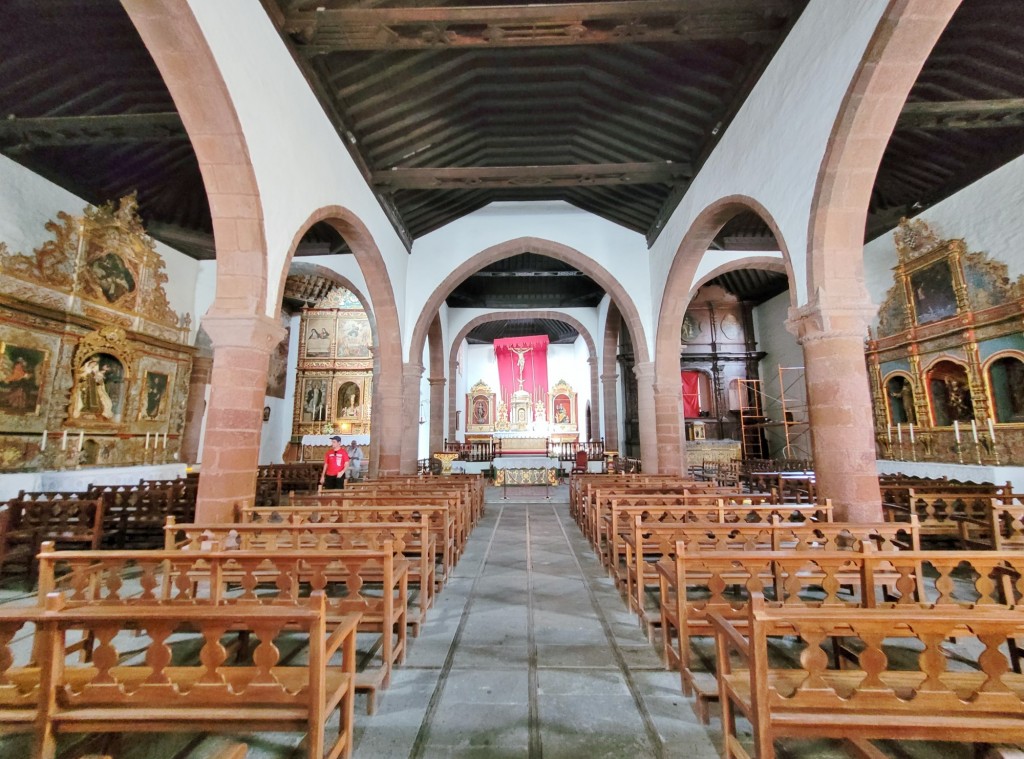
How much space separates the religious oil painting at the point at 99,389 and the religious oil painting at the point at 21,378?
0.54 metres

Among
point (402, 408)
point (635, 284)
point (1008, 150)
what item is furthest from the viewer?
point (635, 284)

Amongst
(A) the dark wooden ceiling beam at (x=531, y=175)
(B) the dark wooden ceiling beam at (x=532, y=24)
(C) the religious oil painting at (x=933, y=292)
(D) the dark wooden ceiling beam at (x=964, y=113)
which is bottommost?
(C) the religious oil painting at (x=933, y=292)

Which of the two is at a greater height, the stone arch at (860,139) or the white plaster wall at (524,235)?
the white plaster wall at (524,235)

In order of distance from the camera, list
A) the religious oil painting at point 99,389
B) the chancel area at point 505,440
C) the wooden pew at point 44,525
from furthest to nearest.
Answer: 1. the religious oil painting at point 99,389
2. the wooden pew at point 44,525
3. the chancel area at point 505,440

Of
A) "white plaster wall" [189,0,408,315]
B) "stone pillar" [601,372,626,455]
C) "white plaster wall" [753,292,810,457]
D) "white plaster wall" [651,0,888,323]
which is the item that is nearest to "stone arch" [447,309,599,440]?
"stone pillar" [601,372,626,455]

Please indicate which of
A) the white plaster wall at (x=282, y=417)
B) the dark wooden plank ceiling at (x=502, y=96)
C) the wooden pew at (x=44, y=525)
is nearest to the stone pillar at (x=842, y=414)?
the dark wooden plank ceiling at (x=502, y=96)

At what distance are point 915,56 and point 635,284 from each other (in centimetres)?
581

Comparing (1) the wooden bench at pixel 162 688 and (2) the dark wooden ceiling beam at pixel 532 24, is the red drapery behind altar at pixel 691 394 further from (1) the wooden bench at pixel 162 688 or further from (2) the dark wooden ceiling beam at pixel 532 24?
(1) the wooden bench at pixel 162 688

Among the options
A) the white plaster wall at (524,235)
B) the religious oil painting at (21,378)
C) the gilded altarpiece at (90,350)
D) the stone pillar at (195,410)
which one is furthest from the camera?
the stone pillar at (195,410)

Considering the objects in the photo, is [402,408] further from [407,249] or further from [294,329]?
[294,329]

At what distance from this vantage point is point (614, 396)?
1334cm

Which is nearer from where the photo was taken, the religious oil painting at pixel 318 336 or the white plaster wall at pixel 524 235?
the white plaster wall at pixel 524 235

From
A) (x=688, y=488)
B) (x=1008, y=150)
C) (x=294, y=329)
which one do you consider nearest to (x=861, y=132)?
(x=688, y=488)

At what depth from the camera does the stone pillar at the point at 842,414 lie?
380cm
